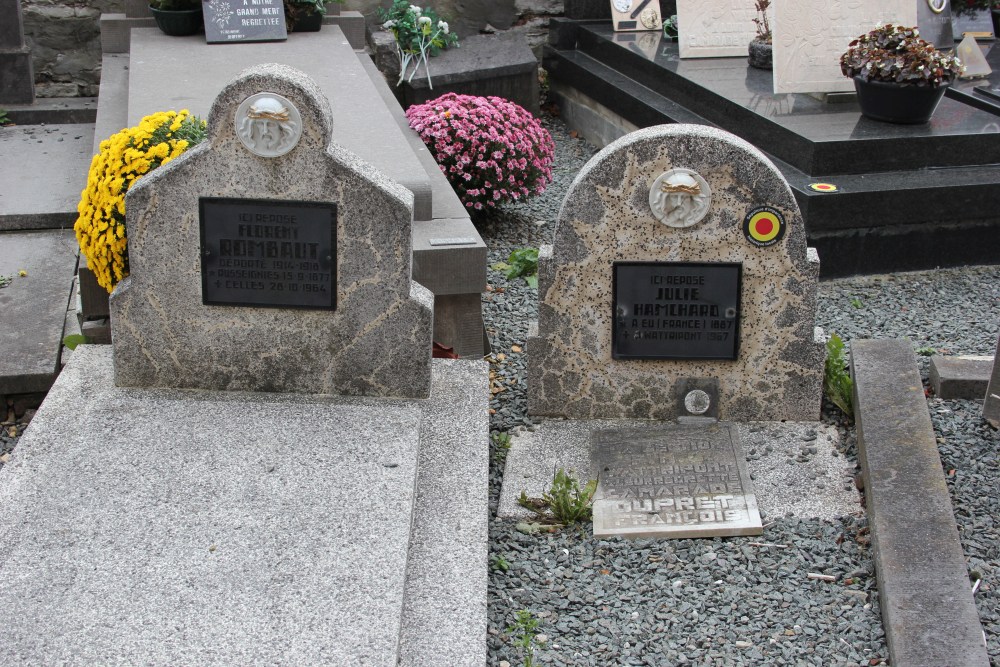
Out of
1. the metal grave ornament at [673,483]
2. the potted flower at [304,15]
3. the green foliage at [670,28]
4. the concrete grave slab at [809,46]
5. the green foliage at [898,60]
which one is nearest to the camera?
the metal grave ornament at [673,483]

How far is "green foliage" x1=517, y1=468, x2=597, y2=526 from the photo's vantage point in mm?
3459

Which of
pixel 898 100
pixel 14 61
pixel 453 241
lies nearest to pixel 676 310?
pixel 453 241

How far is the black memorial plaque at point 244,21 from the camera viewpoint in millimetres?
6832

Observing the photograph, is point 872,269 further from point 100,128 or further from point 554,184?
point 100,128

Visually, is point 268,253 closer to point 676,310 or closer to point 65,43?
point 676,310

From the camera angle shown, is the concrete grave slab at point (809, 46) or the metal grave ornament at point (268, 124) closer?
the metal grave ornament at point (268, 124)

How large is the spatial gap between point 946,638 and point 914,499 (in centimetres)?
59

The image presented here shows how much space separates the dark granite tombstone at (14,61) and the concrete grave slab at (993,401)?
6.17 meters

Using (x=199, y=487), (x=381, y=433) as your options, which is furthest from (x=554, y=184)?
(x=199, y=487)

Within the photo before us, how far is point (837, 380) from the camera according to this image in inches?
160

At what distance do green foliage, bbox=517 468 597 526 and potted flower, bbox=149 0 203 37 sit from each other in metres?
4.72

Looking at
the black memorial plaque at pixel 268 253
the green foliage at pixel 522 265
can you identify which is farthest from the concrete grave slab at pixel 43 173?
the green foliage at pixel 522 265

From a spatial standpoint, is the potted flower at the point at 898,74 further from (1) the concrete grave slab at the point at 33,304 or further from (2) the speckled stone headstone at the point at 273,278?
(1) the concrete grave slab at the point at 33,304

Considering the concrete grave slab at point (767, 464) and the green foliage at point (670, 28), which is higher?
the green foliage at point (670, 28)
